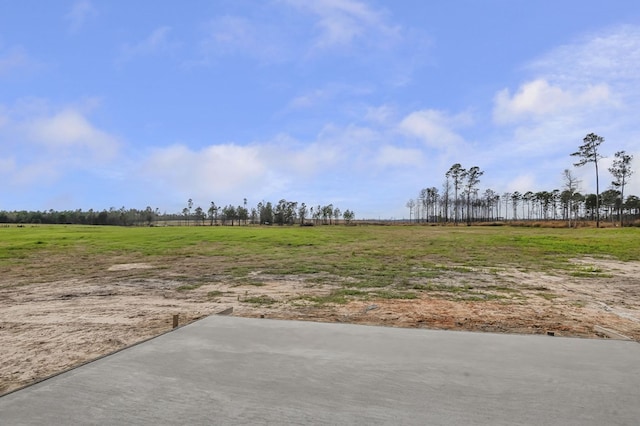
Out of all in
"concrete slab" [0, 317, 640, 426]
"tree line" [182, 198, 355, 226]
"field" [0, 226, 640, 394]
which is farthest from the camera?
"tree line" [182, 198, 355, 226]

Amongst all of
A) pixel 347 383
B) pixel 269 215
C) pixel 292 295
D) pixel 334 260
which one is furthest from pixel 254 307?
pixel 269 215

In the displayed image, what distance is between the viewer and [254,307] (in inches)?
272

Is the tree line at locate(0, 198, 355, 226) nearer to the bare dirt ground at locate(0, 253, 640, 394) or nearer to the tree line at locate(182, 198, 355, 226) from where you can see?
the tree line at locate(182, 198, 355, 226)

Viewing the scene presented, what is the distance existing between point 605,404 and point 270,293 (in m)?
6.63

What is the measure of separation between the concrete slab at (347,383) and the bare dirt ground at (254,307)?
1396mm

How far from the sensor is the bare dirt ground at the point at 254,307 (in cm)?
487

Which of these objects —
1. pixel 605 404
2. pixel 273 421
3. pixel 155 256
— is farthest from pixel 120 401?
pixel 155 256

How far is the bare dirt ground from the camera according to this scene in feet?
16.0

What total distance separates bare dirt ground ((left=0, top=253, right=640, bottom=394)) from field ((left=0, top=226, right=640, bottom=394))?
24mm

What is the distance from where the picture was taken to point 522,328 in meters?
5.48

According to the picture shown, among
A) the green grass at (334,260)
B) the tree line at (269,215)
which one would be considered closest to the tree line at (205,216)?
the tree line at (269,215)

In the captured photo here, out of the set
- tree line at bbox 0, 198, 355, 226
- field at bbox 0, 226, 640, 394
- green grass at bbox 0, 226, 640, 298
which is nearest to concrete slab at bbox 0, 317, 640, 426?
field at bbox 0, 226, 640, 394

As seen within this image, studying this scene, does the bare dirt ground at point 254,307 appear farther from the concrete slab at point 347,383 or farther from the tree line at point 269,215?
the tree line at point 269,215

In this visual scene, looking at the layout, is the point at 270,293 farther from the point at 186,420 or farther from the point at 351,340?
the point at 186,420
